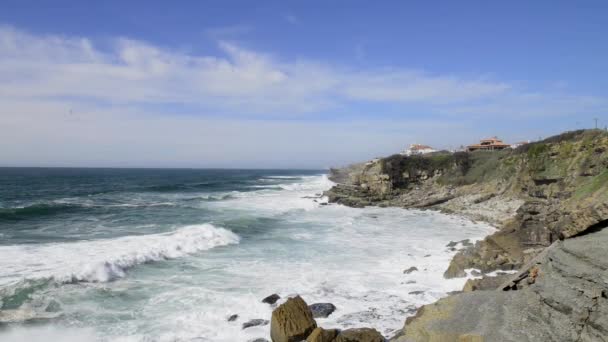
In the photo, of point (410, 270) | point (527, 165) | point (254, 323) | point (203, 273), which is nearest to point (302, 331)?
point (254, 323)

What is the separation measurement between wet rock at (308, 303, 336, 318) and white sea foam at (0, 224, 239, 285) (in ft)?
29.4

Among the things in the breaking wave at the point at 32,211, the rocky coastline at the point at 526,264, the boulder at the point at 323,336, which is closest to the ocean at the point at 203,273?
the rocky coastline at the point at 526,264

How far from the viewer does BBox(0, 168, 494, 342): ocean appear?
12148mm

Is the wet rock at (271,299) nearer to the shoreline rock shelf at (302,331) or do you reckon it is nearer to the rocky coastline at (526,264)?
the rocky coastline at (526,264)

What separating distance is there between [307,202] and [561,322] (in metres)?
41.9

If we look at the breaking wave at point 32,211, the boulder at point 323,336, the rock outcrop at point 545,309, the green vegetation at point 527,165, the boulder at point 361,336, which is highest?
the green vegetation at point 527,165

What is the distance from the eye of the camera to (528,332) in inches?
291

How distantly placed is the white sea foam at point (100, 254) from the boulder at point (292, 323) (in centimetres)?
959

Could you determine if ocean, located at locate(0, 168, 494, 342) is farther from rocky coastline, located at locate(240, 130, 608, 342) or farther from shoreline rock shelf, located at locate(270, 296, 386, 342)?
shoreline rock shelf, located at locate(270, 296, 386, 342)

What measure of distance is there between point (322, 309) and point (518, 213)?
43.0 ft

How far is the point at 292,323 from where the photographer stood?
10062mm

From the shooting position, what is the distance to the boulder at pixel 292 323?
9.89 meters

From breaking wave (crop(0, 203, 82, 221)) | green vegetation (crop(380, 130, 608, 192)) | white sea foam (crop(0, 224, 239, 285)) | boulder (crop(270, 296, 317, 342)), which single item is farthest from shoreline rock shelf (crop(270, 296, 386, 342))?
breaking wave (crop(0, 203, 82, 221))

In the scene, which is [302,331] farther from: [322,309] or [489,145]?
[489,145]
